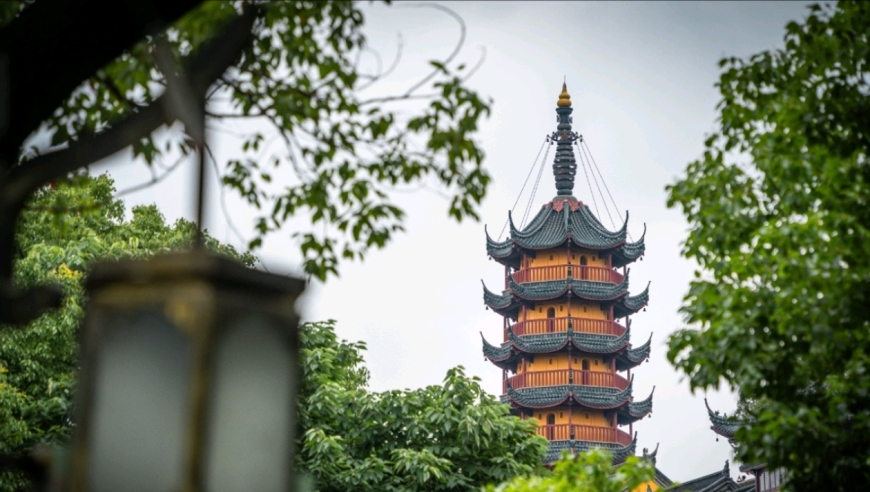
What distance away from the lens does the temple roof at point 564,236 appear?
4312 centimetres

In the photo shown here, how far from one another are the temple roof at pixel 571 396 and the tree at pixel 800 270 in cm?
3302

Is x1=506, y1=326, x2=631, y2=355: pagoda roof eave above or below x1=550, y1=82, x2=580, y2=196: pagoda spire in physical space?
below

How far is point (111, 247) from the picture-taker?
58.7 ft

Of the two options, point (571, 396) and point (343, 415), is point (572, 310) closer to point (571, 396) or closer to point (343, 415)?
point (571, 396)

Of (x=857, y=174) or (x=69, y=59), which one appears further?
(x=857, y=174)

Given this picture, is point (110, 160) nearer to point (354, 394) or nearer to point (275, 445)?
point (275, 445)

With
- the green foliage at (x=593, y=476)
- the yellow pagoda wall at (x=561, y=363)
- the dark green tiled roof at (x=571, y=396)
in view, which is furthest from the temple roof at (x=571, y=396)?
the green foliage at (x=593, y=476)

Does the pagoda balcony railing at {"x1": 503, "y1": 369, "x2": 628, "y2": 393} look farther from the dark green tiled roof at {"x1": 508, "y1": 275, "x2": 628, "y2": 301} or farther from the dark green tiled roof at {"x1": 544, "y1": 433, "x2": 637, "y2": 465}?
the dark green tiled roof at {"x1": 508, "y1": 275, "x2": 628, "y2": 301}

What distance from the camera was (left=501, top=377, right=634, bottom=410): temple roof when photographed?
40938 mm

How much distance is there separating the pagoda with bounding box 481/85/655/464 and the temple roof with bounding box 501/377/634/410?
4 centimetres

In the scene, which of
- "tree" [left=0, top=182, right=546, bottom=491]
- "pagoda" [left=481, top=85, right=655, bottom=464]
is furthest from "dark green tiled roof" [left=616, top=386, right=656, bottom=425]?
"tree" [left=0, top=182, right=546, bottom=491]

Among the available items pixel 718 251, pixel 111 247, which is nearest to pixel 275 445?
pixel 718 251

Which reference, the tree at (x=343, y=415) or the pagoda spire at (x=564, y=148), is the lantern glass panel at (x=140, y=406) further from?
the pagoda spire at (x=564, y=148)

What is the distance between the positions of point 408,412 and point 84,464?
1424 cm
